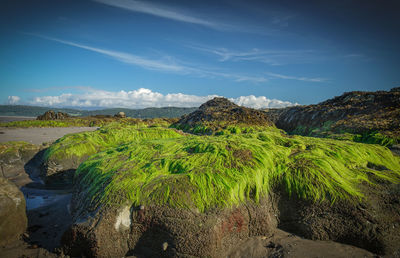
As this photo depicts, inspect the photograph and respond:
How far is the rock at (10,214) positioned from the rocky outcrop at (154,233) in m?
1.13

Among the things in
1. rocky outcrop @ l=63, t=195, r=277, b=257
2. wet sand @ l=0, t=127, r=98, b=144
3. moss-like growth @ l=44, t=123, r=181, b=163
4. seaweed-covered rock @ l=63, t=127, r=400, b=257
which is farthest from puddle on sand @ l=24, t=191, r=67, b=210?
wet sand @ l=0, t=127, r=98, b=144

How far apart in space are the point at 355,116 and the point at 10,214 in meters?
12.6

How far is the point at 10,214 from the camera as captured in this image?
2.99m

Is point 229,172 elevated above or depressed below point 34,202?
above

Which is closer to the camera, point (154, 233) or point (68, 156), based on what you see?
point (154, 233)

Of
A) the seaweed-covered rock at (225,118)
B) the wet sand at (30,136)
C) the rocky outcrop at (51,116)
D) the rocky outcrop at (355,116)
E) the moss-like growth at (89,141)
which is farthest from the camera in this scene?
the rocky outcrop at (51,116)

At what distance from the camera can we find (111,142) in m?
7.75

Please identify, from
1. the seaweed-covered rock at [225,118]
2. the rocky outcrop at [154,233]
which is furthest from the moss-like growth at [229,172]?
the seaweed-covered rock at [225,118]

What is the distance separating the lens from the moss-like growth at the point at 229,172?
2.81 m

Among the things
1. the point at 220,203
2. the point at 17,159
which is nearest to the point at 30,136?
the point at 17,159

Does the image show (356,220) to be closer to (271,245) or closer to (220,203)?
(271,245)

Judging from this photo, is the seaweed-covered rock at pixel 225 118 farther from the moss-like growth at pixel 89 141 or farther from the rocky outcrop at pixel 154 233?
the rocky outcrop at pixel 154 233

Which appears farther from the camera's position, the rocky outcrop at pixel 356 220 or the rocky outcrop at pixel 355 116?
the rocky outcrop at pixel 355 116

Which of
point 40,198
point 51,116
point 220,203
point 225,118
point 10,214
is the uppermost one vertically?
point 225,118
